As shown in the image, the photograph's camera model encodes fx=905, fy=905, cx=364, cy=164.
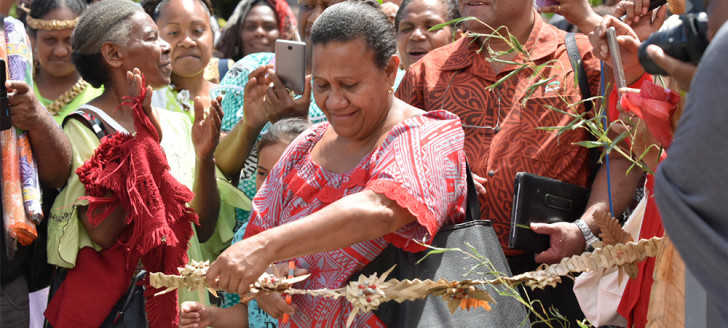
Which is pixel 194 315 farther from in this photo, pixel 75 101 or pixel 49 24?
pixel 49 24

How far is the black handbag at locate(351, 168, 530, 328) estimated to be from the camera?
281 cm

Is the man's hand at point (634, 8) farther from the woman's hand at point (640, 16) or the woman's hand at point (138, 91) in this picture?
the woman's hand at point (138, 91)

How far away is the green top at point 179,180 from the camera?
3865 millimetres

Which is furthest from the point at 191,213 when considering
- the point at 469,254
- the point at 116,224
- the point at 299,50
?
the point at 469,254

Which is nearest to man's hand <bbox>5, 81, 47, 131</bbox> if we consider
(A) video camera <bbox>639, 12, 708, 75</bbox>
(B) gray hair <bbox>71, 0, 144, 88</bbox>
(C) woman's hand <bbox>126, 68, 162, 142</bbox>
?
(C) woman's hand <bbox>126, 68, 162, 142</bbox>

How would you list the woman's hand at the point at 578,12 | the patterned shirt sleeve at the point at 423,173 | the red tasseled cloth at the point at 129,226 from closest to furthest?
1. the patterned shirt sleeve at the point at 423,173
2. the woman's hand at the point at 578,12
3. the red tasseled cloth at the point at 129,226

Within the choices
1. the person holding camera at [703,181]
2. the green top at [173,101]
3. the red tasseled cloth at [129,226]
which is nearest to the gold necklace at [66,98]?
the green top at [173,101]

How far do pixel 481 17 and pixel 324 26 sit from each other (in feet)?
3.02

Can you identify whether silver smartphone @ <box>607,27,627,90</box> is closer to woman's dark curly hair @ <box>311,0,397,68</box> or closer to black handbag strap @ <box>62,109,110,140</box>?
woman's dark curly hair @ <box>311,0,397,68</box>

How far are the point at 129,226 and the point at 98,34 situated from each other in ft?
3.28

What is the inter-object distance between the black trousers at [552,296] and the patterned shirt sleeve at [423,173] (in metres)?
0.67

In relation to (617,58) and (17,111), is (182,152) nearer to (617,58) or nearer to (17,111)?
(17,111)

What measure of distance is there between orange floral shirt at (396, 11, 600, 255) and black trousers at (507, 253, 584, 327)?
57 millimetres

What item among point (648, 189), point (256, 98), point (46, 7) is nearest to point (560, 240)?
point (648, 189)
